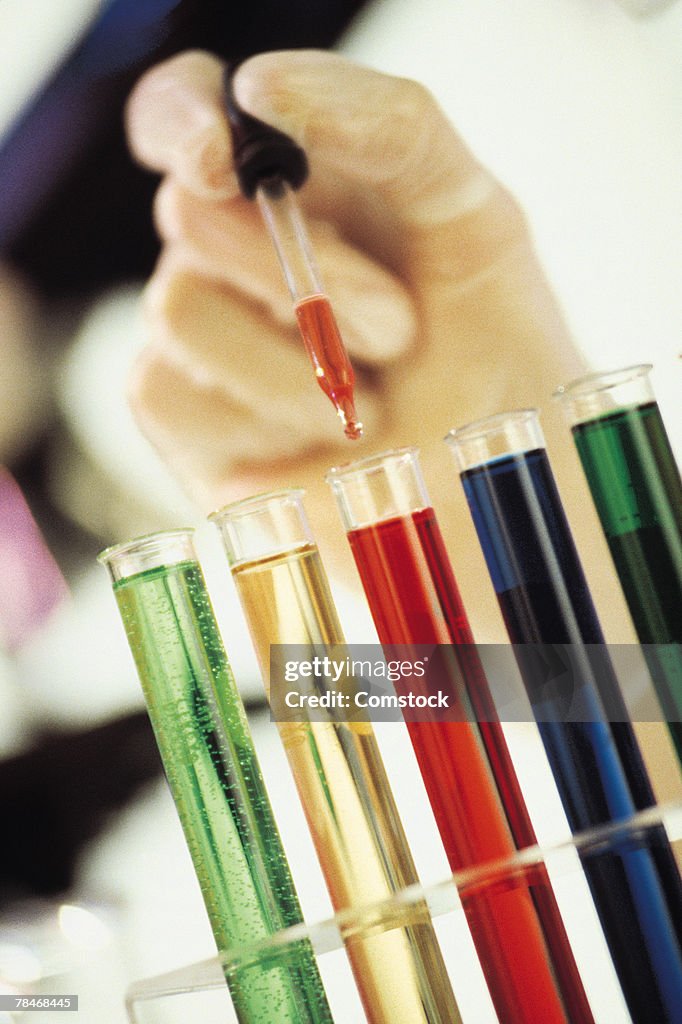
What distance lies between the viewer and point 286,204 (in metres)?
0.76

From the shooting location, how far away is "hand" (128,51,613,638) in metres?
0.78

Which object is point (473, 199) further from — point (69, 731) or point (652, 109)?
point (69, 731)

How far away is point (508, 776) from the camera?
0.62 metres

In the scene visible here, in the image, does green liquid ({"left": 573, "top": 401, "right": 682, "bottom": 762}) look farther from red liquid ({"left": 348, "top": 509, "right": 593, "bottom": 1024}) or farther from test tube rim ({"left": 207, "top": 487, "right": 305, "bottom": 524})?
test tube rim ({"left": 207, "top": 487, "right": 305, "bottom": 524})

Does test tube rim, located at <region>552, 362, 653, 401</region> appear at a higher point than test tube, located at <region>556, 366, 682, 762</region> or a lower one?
higher

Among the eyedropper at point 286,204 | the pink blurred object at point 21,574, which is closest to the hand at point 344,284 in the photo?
the eyedropper at point 286,204

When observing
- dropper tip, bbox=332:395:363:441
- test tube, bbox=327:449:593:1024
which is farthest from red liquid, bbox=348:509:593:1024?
dropper tip, bbox=332:395:363:441

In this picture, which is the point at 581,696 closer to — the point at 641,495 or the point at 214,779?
the point at 641,495

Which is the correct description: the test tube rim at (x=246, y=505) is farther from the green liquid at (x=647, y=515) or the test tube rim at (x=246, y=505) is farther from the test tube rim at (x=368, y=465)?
the green liquid at (x=647, y=515)

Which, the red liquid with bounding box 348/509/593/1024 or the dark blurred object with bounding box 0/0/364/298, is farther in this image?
the dark blurred object with bounding box 0/0/364/298

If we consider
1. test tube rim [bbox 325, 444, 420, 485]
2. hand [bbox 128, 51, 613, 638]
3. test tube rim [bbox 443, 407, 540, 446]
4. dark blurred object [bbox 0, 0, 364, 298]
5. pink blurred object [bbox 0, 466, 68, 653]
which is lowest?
test tube rim [bbox 443, 407, 540, 446]

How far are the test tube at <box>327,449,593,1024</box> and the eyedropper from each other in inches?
3.8

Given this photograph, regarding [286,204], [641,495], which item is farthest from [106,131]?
[641,495]

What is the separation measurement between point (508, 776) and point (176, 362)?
450 millimetres
